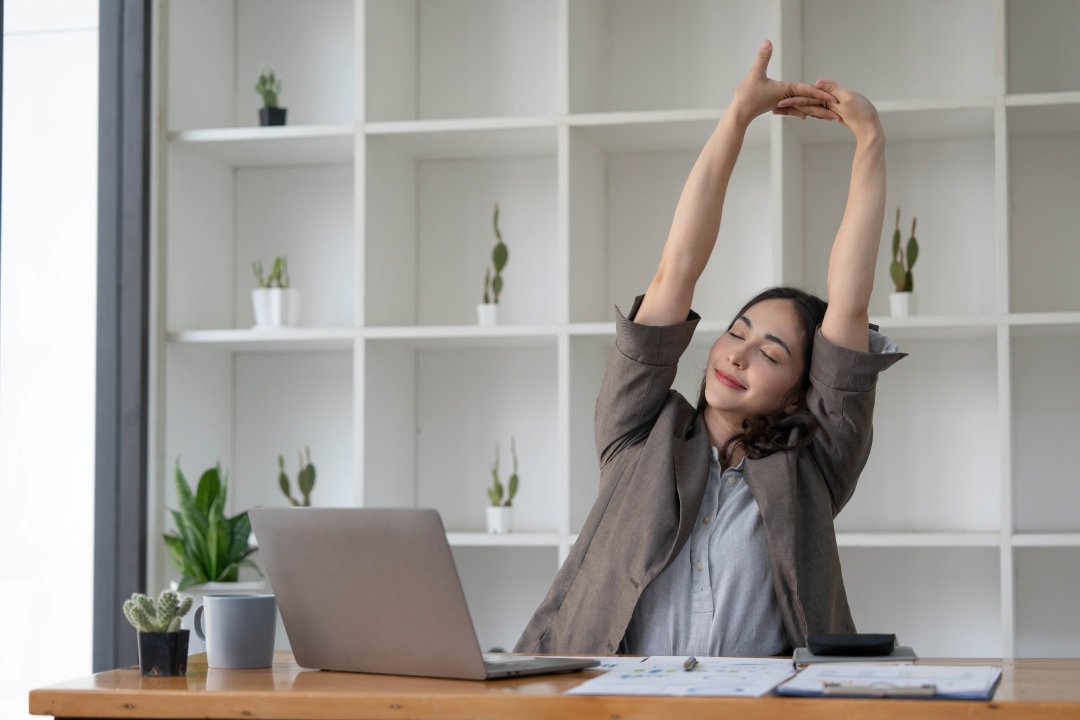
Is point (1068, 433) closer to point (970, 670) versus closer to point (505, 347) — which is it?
point (505, 347)

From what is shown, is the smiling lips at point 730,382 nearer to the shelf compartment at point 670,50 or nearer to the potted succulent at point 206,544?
the shelf compartment at point 670,50

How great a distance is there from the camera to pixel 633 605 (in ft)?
5.89

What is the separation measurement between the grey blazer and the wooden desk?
1.52ft

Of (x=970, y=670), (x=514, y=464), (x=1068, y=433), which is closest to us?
(x=970, y=670)

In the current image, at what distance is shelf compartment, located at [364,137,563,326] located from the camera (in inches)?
129

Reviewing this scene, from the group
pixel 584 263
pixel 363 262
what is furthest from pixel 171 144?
pixel 584 263

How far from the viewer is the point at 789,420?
6.44 feet

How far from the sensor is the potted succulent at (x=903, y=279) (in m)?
2.85

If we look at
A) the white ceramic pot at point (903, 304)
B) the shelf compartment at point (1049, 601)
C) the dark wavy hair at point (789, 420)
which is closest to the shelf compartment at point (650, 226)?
the white ceramic pot at point (903, 304)

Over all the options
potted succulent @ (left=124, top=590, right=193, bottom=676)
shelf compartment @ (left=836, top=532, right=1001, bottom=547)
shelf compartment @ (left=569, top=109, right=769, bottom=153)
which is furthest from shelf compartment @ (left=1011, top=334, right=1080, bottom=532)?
potted succulent @ (left=124, top=590, right=193, bottom=676)

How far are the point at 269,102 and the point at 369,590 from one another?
2.16 m

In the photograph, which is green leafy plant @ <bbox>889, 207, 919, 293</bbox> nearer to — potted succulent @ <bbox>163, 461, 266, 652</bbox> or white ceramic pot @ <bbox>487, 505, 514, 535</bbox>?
white ceramic pot @ <bbox>487, 505, 514, 535</bbox>

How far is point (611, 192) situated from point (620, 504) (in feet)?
4.92

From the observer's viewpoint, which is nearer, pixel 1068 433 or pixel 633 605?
pixel 633 605
